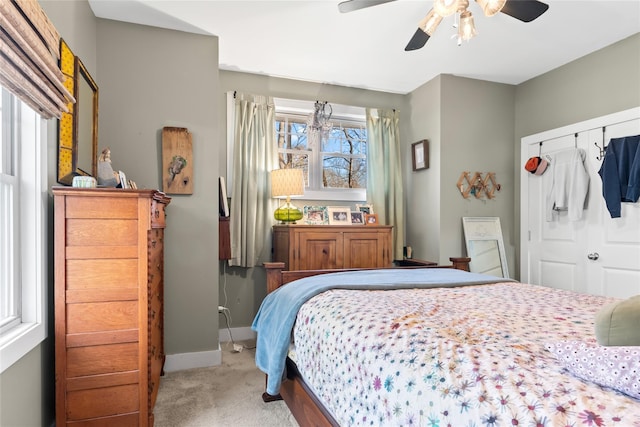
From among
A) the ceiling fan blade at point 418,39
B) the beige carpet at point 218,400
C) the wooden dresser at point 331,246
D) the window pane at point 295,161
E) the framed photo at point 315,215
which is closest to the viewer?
the beige carpet at point 218,400

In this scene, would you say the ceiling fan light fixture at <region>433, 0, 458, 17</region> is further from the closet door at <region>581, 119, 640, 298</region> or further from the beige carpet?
the beige carpet

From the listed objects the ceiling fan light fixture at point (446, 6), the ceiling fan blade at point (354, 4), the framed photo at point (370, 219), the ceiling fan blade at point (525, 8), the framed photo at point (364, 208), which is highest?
the ceiling fan blade at point (354, 4)

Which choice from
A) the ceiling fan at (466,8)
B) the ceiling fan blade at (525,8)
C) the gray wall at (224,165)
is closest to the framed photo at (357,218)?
the gray wall at (224,165)

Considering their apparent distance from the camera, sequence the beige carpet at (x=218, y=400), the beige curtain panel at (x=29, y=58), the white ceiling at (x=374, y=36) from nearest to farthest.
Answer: the beige curtain panel at (x=29, y=58) → the beige carpet at (x=218, y=400) → the white ceiling at (x=374, y=36)

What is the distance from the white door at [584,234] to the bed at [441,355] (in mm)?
1625

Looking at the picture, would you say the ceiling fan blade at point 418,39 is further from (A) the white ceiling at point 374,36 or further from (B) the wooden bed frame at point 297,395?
(B) the wooden bed frame at point 297,395

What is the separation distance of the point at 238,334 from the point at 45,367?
1912 millimetres

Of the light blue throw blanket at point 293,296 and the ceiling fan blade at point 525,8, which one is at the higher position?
the ceiling fan blade at point 525,8

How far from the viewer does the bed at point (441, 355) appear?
0.74m

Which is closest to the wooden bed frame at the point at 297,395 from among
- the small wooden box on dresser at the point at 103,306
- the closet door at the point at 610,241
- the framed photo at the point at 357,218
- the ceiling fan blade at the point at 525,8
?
the small wooden box on dresser at the point at 103,306

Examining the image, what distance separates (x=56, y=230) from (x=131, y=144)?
1225 millimetres

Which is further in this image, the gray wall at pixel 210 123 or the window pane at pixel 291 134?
the window pane at pixel 291 134

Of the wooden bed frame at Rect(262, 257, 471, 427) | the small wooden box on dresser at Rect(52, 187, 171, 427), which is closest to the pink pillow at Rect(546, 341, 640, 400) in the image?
the wooden bed frame at Rect(262, 257, 471, 427)

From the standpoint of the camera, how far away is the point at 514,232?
3.97 m
